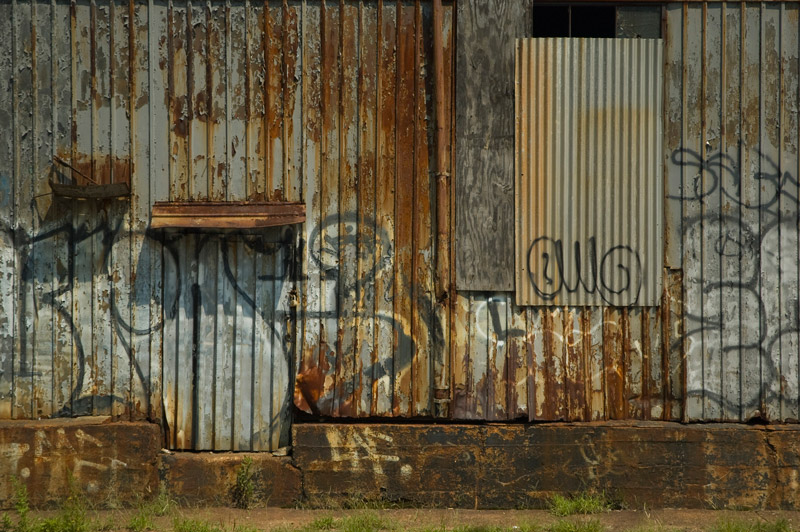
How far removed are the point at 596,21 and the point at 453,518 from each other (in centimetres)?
441

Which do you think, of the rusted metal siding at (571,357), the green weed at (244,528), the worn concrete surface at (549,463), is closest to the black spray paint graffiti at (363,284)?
the rusted metal siding at (571,357)

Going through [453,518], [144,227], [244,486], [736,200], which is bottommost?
[453,518]

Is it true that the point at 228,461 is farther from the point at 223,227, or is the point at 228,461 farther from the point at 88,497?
the point at 223,227

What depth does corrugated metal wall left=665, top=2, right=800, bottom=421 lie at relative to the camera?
6344 millimetres

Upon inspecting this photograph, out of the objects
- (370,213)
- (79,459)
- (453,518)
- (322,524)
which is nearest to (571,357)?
(453,518)

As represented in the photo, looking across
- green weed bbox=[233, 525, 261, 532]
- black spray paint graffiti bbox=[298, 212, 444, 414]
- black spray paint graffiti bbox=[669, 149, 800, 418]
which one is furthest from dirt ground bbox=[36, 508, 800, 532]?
black spray paint graffiti bbox=[298, 212, 444, 414]

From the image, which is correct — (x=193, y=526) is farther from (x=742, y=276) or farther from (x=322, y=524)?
(x=742, y=276)

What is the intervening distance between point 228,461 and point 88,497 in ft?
3.83

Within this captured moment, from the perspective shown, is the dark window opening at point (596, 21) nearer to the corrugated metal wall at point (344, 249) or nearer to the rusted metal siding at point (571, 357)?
the corrugated metal wall at point (344, 249)

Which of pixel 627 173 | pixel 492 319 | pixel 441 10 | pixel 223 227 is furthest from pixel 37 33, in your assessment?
pixel 627 173

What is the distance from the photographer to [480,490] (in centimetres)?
627

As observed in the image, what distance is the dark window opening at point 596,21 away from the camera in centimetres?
641

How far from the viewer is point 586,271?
20.8ft

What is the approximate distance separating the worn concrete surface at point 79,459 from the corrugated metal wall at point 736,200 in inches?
179
